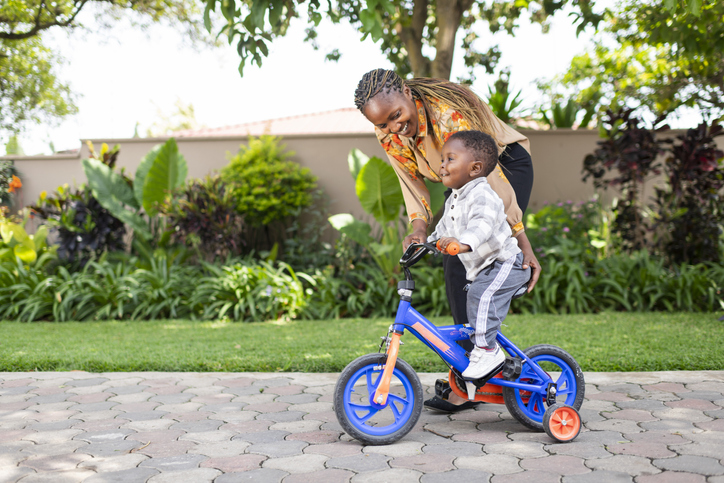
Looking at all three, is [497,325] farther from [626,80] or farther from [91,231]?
[626,80]

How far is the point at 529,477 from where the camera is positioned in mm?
2188

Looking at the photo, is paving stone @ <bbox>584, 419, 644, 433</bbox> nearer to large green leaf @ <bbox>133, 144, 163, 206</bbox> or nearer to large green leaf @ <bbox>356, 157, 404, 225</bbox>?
large green leaf @ <bbox>356, 157, 404, 225</bbox>

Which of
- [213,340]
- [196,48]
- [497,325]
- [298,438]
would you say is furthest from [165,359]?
[196,48]

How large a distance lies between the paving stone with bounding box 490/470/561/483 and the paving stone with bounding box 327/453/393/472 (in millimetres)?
432

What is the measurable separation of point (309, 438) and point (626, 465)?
1331mm

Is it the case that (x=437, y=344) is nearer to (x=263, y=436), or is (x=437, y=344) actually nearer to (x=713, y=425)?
(x=263, y=436)

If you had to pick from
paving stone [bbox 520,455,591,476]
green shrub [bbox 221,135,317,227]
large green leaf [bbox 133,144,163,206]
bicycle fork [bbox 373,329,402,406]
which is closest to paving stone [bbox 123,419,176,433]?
bicycle fork [bbox 373,329,402,406]

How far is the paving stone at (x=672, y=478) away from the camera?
2084 millimetres

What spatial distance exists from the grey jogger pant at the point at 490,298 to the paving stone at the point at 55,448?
5.96 feet

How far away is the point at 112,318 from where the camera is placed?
22.9ft

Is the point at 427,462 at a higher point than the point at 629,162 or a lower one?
lower

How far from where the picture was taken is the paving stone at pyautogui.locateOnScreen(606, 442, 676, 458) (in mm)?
2377

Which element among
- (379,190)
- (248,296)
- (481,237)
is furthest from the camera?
(379,190)

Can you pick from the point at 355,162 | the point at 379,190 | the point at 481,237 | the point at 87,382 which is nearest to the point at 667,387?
the point at 481,237
